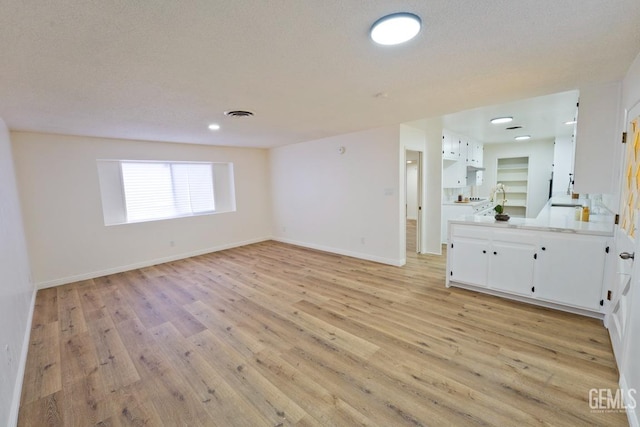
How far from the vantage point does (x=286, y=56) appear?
6.18ft

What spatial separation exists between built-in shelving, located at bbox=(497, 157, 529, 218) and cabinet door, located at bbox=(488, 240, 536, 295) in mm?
5590

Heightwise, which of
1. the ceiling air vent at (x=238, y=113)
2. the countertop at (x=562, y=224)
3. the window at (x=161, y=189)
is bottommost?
the countertop at (x=562, y=224)

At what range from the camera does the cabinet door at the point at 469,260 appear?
332 cm

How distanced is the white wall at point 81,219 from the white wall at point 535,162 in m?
7.73

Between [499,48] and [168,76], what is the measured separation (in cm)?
245

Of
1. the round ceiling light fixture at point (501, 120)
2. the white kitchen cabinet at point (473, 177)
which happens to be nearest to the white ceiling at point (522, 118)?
the round ceiling light fixture at point (501, 120)

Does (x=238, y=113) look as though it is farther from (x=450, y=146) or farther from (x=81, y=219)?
(x=450, y=146)

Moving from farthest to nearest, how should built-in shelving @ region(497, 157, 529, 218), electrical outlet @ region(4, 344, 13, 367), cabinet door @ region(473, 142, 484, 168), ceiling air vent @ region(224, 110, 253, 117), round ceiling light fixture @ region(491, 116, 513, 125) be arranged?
built-in shelving @ region(497, 157, 529, 218) < cabinet door @ region(473, 142, 484, 168) < round ceiling light fixture @ region(491, 116, 513, 125) < ceiling air vent @ region(224, 110, 253, 117) < electrical outlet @ region(4, 344, 13, 367)

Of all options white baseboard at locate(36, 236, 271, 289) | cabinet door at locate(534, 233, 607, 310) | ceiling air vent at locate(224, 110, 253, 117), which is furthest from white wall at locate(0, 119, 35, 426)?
cabinet door at locate(534, 233, 607, 310)

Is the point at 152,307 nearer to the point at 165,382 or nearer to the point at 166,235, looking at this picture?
the point at 165,382

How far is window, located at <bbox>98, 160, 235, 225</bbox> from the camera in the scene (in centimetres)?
473

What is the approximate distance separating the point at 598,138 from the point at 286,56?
3144 mm

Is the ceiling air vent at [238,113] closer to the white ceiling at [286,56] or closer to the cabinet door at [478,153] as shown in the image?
the white ceiling at [286,56]

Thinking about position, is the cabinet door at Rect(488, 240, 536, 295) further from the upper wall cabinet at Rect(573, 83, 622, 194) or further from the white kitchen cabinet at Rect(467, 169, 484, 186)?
the white kitchen cabinet at Rect(467, 169, 484, 186)
